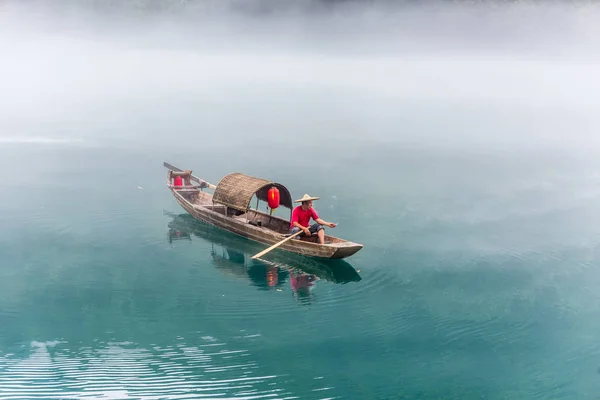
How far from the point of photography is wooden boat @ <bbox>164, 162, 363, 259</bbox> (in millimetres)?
15258

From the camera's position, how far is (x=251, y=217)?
1814 cm

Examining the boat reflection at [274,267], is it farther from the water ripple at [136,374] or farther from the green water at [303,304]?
the water ripple at [136,374]

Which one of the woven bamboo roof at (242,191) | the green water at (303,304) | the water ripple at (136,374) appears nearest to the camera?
the water ripple at (136,374)

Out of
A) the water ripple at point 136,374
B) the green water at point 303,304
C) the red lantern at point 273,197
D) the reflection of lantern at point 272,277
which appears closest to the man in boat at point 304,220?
the green water at point 303,304

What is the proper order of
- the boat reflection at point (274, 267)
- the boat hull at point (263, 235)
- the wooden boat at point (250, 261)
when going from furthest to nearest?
the wooden boat at point (250, 261), the boat hull at point (263, 235), the boat reflection at point (274, 267)

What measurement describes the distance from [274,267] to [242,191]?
110 inches

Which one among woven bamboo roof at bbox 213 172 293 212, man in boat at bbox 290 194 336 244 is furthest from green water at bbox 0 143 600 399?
woven bamboo roof at bbox 213 172 293 212

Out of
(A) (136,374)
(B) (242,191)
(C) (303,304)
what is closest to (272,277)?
(C) (303,304)

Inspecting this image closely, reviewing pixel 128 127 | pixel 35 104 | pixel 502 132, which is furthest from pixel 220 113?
pixel 502 132

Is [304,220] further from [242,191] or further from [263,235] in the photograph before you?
[242,191]

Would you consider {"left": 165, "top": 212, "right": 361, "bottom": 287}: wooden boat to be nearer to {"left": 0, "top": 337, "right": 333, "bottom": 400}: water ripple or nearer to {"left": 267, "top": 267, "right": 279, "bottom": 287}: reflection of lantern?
{"left": 267, "top": 267, "right": 279, "bottom": 287}: reflection of lantern

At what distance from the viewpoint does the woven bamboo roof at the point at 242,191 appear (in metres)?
16.8

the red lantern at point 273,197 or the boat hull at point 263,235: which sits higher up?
the red lantern at point 273,197

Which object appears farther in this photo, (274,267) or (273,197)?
(273,197)
